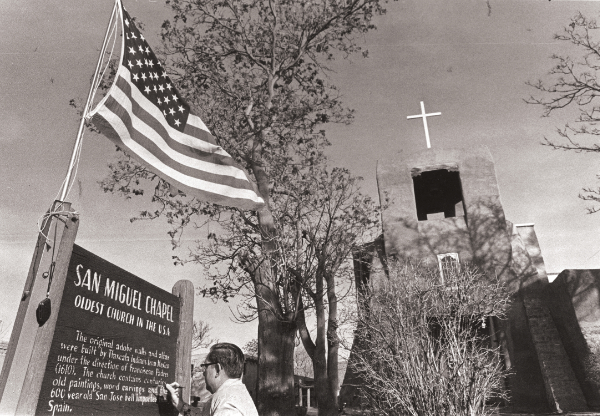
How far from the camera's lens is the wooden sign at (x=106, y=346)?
328 cm

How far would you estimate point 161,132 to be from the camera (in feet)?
15.9

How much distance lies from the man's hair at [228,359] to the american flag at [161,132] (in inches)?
77.3

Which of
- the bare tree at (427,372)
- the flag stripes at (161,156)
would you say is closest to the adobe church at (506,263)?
the bare tree at (427,372)

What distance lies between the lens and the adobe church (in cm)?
1788

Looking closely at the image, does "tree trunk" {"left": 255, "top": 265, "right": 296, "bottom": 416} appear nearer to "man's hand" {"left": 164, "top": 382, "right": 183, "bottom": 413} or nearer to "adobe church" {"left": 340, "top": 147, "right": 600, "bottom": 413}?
"adobe church" {"left": 340, "top": 147, "right": 600, "bottom": 413}

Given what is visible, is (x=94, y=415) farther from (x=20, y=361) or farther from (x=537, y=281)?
(x=537, y=281)

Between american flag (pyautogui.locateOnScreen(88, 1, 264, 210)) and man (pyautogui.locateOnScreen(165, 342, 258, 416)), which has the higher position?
american flag (pyautogui.locateOnScreen(88, 1, 264, 210))

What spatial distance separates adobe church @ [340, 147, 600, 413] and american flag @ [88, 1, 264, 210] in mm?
12395

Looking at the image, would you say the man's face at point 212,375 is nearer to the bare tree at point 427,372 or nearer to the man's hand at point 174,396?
the man's hand at point 174,396

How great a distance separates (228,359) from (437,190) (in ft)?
76.0

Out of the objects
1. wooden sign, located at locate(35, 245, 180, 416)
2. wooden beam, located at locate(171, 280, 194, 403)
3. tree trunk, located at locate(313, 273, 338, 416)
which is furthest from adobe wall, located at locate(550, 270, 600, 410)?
wooden sign, located at locate(35, 245, 180, 416)

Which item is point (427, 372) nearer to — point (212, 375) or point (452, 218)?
point (212, 375)

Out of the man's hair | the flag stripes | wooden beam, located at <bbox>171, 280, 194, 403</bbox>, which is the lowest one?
the man's hair

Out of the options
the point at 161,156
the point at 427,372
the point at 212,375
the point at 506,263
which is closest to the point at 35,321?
the point at 212,375
